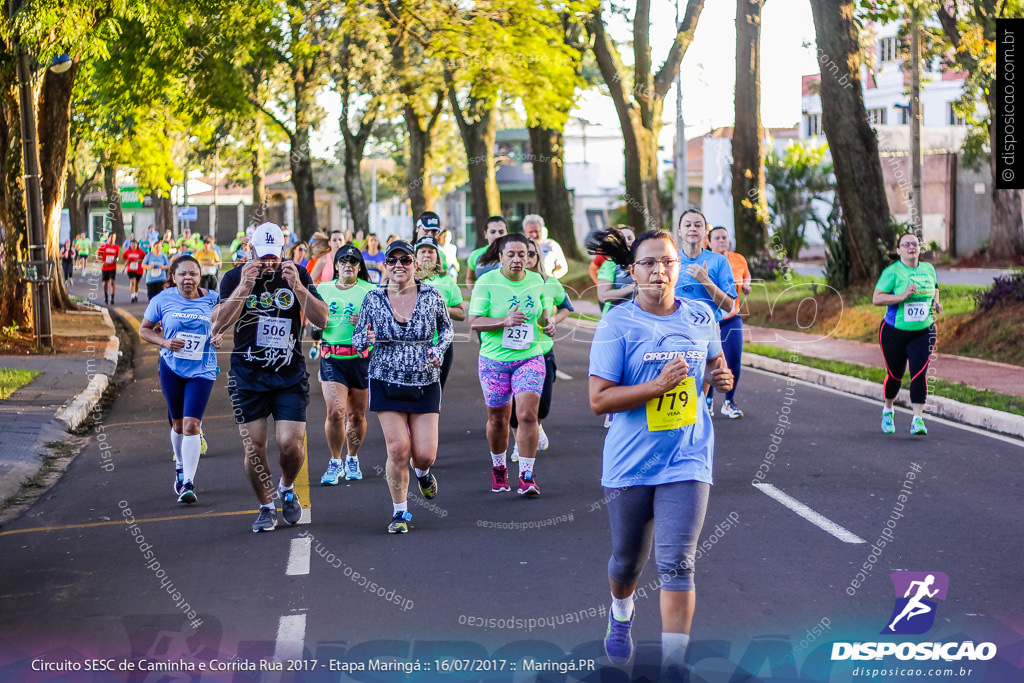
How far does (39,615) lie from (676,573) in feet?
11.0

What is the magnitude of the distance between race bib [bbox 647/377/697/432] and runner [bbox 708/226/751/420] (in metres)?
6.83

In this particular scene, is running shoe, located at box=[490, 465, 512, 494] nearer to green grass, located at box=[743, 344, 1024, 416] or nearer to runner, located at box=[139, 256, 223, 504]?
runner, located at box=[139, 256, 223, 504]

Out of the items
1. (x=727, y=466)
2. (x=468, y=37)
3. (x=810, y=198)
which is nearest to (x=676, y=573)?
(x=727, y=466)

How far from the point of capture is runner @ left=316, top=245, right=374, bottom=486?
9727mm

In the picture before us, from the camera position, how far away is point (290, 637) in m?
5.87

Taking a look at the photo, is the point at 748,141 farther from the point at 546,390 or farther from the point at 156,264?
the point at 546,390

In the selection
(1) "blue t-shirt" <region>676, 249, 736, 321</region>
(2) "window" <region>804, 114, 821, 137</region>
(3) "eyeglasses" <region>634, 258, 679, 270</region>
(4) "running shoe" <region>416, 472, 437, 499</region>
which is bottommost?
(4) "running shoe" <region>416, 472, 437, 499</region>

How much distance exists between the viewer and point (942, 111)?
235ft

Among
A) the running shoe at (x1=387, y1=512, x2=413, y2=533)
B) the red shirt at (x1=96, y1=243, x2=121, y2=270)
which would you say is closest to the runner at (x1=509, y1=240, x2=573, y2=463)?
the running shoe at (x1=387, y1=512, x2=413, y2=533)

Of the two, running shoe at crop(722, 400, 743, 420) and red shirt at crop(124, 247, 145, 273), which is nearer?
running shoe at crop(722, 400, 743, 420)

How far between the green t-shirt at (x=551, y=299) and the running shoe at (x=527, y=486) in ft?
3.16

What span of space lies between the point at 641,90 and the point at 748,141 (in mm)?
2979

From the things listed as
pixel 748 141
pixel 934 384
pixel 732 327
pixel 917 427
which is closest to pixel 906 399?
pixel 934 384

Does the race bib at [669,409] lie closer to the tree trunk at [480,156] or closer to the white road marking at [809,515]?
the white road marking at [809,515]
